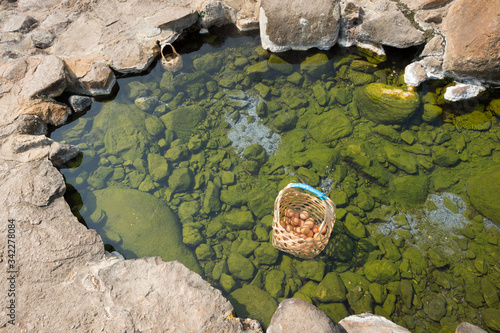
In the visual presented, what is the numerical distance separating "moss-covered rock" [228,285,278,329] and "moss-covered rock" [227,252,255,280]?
0.15 meters

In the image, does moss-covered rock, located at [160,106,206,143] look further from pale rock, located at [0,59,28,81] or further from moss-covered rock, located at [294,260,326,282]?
moss-covered rock, located at [294,260,326,282]

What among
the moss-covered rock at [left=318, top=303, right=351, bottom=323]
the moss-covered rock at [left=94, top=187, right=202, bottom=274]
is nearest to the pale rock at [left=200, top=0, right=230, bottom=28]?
the moss-covered rock at [left=94, top=187, right=202, bottom=274]

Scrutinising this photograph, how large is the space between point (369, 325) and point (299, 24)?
4.35 meters

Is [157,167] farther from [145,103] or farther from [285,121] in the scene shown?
[285,121]

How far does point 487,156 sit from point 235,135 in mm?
3794

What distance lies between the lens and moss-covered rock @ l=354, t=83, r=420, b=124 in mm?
4309

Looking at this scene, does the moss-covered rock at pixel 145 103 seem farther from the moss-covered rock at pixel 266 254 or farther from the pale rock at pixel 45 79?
the moss-covered rock at pixel 266 254

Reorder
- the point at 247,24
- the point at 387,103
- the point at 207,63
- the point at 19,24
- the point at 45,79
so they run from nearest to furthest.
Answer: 1. the point at 45,79
2. the point at 387,103
3. the point at 19,24
4. the point at 207,63
5. the point at 247,24

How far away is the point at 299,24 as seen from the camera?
4625 millimetres

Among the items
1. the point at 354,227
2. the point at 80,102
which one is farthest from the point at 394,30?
the point at 80,102

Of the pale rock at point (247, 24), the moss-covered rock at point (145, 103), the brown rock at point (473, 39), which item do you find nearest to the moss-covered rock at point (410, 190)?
the brown rock at point (473, 39)

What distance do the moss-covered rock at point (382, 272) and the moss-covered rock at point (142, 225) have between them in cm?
216

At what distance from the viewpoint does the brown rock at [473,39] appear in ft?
12.8

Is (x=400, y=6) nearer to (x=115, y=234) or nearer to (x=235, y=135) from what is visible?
(x=235, y=135)
